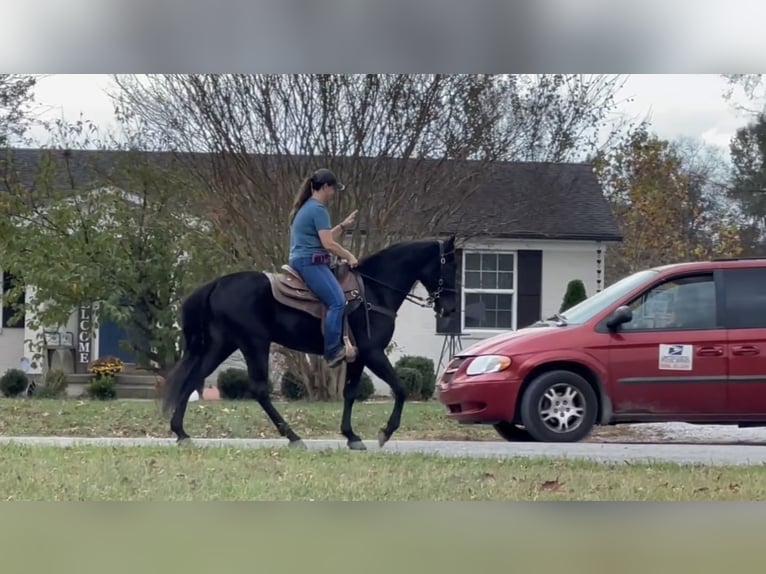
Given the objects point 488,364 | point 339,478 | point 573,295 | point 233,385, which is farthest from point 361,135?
point 339,478

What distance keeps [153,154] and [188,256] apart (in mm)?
1753

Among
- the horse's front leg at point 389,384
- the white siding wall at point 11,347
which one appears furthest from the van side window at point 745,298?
the white siding wall at point 11,347

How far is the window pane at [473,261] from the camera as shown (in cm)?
1699

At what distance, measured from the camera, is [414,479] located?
28.2ft

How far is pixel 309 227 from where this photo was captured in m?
11.0

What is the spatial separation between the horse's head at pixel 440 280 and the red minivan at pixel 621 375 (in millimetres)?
655

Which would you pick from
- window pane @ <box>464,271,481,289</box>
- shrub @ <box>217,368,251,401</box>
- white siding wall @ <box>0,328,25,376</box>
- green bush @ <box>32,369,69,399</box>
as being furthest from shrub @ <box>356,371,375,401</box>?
white siding wall @ <box>0,328,25,376</box>

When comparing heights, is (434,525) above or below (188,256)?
below

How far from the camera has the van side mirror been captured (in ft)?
38.2

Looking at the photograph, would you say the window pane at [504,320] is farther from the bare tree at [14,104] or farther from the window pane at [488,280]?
the bare tree at [14,104]

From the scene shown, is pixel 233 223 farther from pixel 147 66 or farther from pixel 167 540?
pixel 167 540

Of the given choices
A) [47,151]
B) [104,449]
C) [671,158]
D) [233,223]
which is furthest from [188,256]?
[104,449]

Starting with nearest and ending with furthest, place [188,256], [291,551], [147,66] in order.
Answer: [291,551] → [147,66] → [188,256]

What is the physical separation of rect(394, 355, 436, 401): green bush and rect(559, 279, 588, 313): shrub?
8.69 ft
